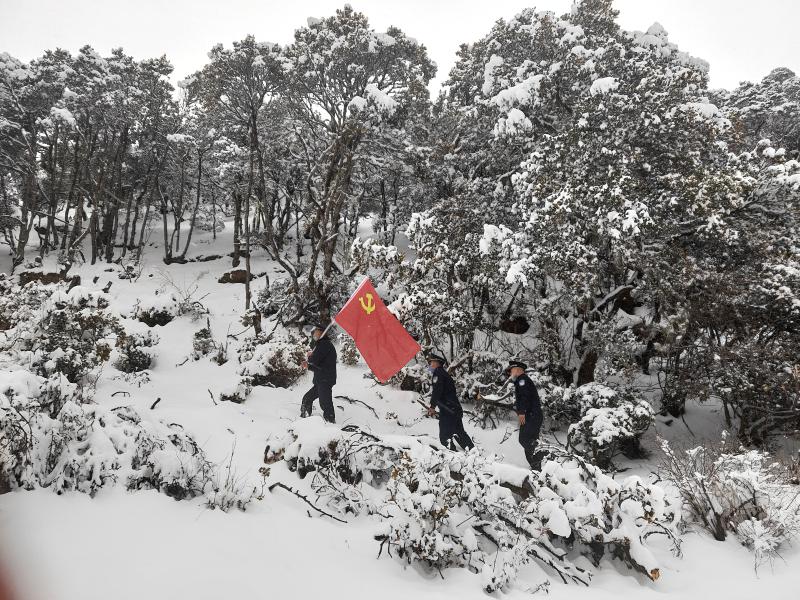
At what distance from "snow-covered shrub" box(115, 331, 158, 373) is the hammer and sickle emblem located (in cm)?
565

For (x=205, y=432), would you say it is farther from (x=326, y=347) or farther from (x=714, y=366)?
(x=714, y=366)

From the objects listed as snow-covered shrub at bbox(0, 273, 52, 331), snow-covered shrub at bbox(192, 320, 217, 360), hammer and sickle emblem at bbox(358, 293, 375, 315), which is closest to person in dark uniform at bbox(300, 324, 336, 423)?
hammer and sickle emblem at bbox(358, 293, 375, 315)

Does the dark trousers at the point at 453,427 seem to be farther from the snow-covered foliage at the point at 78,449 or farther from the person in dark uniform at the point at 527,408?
the snow-covered foliage at the point at 78,449

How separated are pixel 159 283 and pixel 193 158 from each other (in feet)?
34.9

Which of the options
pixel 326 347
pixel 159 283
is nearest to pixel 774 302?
pixel 326 347

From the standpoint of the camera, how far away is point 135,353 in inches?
370

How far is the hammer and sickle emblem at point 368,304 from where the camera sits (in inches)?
245

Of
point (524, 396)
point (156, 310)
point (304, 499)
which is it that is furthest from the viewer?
point (156, 310)

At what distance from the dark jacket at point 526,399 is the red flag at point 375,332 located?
5.60 feet

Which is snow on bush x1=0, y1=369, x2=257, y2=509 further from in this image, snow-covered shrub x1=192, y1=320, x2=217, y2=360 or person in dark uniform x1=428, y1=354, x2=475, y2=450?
snow-covered shrub x1=192, y1=320, x2=217, y2=360

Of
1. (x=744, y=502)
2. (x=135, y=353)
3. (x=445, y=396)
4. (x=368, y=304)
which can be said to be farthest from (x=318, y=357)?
(x=744, y=502)

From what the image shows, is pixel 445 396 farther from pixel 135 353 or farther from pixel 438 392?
pixel 135 353

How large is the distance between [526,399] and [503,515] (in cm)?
260

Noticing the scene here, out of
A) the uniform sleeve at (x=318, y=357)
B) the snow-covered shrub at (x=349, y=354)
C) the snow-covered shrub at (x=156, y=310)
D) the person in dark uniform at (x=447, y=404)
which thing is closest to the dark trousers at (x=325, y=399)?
the uniform sleeve at (x=318, y=357)
